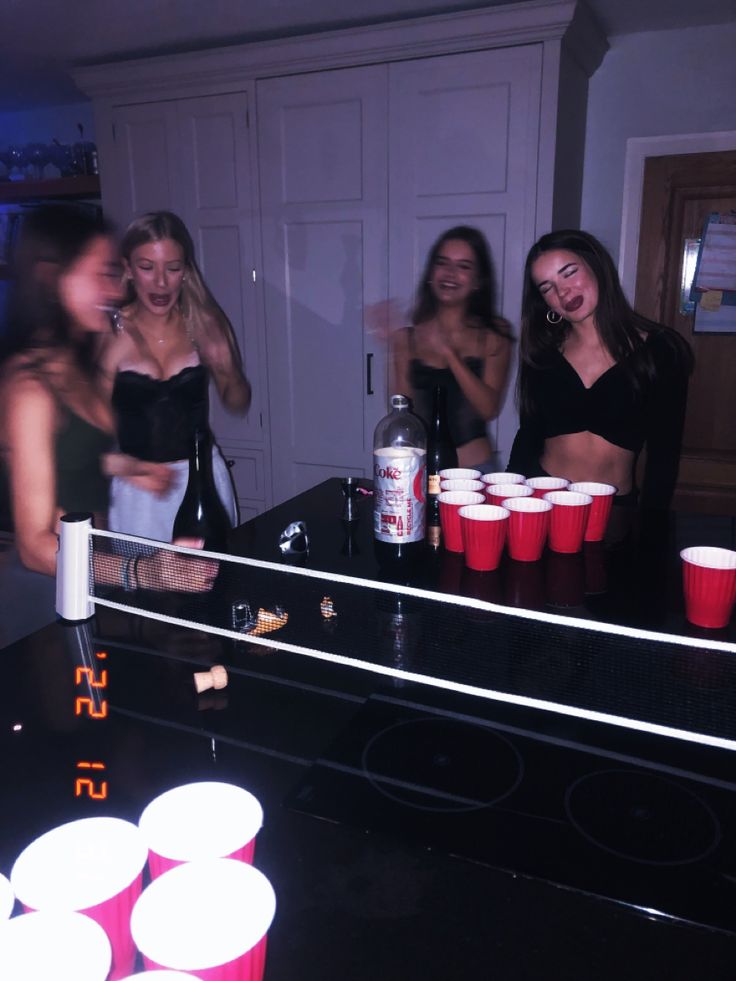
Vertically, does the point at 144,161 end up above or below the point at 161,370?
above

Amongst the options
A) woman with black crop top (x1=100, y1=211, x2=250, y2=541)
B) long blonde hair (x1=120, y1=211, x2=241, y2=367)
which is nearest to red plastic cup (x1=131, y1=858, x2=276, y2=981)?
woman with black crop top (x1=100, y1=211, x2=250, y2=541)

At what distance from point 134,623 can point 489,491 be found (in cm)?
72

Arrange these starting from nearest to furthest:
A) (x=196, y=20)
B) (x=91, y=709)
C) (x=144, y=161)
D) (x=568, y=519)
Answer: (x=91, y=709) → (x=568, y=519) → (x=196, y=20) → (x=144, y=161)

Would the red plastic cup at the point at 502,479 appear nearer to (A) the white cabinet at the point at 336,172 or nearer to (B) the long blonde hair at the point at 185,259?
(B) the long blonde hair at the point at 185,259

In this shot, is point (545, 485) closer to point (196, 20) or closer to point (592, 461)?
point (592, 461)

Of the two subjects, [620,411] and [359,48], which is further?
[359,48]

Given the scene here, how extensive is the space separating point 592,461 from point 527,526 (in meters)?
0.98

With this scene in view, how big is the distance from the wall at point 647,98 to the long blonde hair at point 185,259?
2.03m

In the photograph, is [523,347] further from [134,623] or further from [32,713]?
[32,713]

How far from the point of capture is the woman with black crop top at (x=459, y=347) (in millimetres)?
2498

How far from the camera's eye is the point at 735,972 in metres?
0.56

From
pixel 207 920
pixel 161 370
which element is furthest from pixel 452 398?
pixel 207 920

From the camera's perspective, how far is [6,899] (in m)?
0.54

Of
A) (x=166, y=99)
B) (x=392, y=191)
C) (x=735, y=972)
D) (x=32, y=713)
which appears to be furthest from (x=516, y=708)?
(x=166, y=99)
